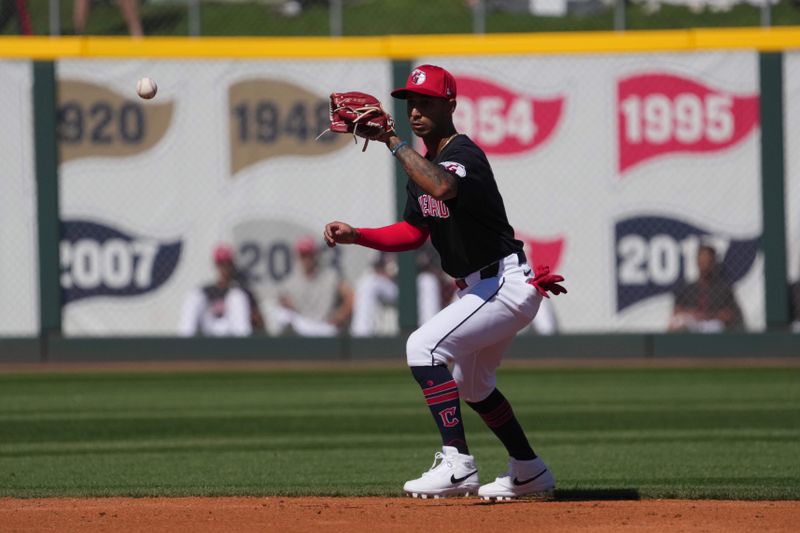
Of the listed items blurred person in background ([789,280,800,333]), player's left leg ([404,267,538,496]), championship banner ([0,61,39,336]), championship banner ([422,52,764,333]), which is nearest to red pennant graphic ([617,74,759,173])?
championship banner ([422,52,764,333])

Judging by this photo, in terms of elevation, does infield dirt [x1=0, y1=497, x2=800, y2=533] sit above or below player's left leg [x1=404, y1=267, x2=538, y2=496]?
below

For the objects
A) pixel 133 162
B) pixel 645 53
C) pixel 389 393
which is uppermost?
pixel 645 53

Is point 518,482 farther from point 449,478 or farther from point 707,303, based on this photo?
point 707,303

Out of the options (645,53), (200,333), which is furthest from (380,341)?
(645,53)

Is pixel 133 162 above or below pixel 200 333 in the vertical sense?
above

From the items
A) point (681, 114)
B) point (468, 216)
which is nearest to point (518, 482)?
point (468, 216)

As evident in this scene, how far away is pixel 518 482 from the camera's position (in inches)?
260

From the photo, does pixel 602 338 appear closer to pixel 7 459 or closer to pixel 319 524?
pixel 7 459

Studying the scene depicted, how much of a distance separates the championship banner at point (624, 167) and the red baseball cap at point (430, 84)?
33.5ft

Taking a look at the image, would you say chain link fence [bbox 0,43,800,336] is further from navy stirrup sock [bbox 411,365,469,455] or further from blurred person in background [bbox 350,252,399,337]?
navy stirrup sock [bbox 411,365,469,455]

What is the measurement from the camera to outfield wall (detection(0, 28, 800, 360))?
A: 54.2ft

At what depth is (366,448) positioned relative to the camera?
30.1ft

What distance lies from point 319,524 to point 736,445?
394 centimetres

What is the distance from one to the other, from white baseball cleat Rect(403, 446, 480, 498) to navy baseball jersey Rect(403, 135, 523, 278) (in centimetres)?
84
